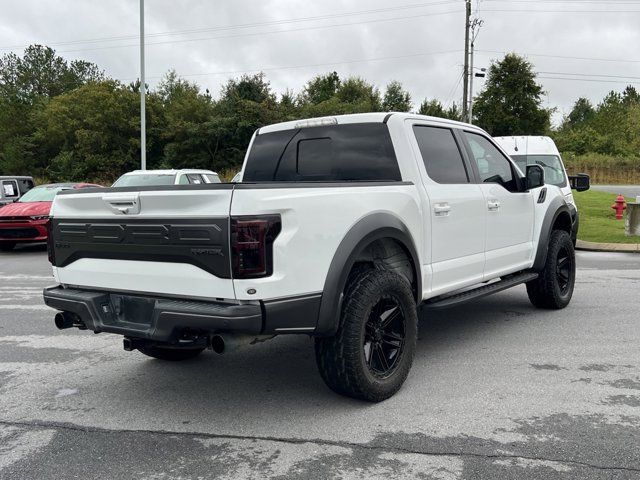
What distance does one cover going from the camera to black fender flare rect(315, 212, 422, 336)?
3436mm

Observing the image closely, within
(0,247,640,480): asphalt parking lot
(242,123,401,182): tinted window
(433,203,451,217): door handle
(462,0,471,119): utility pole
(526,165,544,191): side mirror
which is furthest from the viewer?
(462,0,471,119): utility pole

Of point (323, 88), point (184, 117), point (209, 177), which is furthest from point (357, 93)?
point (209, 177)

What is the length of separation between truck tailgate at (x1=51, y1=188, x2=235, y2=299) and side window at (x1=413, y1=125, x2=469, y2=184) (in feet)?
6.68

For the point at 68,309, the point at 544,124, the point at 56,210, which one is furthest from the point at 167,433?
the point at 544,124

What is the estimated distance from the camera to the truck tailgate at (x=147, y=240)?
3199mm

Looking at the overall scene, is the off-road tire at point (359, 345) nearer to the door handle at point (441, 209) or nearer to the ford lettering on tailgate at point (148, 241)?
the door handle at point (441, 209)

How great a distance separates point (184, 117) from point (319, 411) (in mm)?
43259

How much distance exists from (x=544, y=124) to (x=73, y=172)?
39.5 meters

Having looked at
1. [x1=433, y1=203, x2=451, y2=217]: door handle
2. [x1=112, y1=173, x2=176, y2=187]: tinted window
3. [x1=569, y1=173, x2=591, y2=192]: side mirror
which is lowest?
[x1=433, y1=203, x2=451, y2=217]: door handle

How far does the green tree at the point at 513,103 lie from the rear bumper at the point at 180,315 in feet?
165

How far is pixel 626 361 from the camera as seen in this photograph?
4738 mm

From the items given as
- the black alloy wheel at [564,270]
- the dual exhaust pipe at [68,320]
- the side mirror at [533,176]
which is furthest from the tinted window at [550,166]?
the dual exhaust pipe at [68,320]

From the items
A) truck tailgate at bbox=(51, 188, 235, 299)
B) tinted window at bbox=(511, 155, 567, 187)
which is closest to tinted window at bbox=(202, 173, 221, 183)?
tinted window at bbox=(511, 155, 567, 187)

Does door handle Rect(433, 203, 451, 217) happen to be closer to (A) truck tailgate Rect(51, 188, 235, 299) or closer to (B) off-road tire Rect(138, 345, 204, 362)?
(A) truck tailgate Rect(51, 188, 235, 299)
